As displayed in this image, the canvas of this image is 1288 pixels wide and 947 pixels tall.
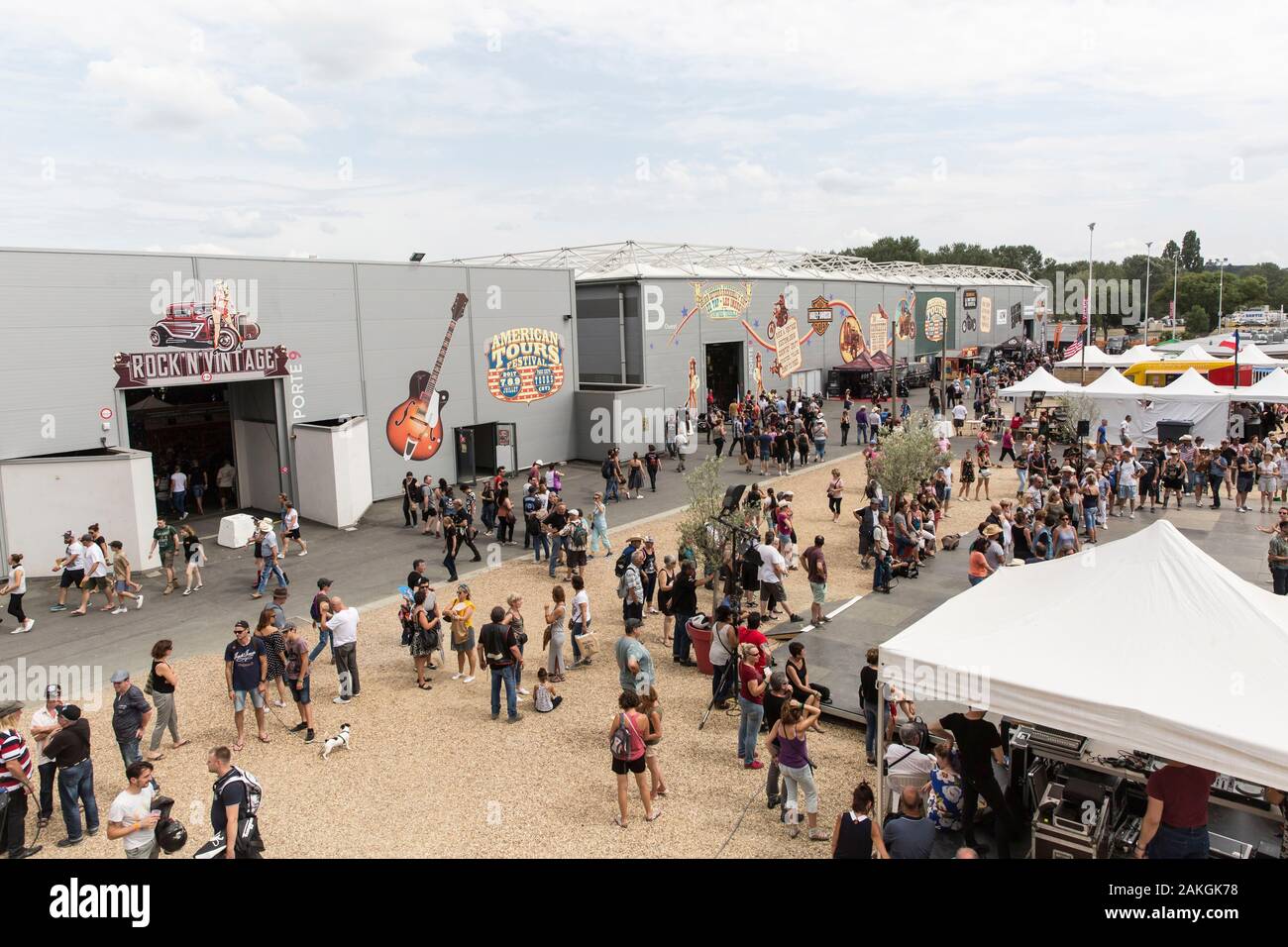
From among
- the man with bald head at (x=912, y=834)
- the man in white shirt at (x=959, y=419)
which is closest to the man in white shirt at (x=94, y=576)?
the man with bald head at (x=912, y=834)

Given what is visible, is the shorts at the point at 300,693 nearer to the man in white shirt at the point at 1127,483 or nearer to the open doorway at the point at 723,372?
the man in white shirt at the point at 1127,483

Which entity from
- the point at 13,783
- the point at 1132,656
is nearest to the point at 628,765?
the point at 1132,656

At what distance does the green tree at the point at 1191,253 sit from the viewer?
144 metres

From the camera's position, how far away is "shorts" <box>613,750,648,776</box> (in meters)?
7.48

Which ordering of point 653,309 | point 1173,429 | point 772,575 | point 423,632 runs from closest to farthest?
1. point 423,632
2. point 772,575
3. point 1173,429
4. point 653,309

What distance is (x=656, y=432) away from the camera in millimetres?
28172

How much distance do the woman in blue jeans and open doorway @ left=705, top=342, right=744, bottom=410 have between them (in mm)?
28669

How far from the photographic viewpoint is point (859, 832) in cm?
595

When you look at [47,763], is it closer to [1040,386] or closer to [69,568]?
[69,568]

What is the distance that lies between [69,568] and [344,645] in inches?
273
